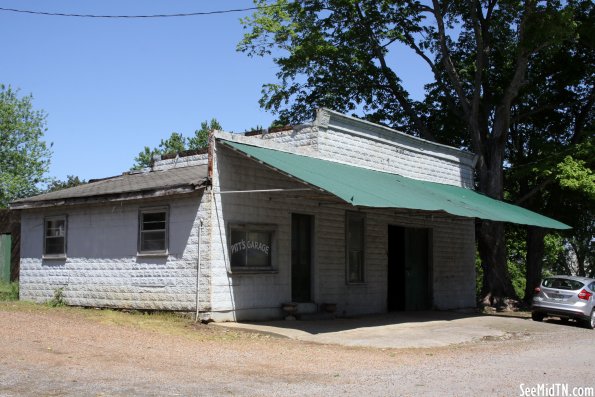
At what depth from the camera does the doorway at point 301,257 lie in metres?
16.3

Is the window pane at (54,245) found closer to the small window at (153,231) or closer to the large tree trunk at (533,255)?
the small window at (153,231)

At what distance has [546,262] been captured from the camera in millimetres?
54219

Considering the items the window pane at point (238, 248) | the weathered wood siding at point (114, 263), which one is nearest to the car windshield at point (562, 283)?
the window pane at point (238, 248)

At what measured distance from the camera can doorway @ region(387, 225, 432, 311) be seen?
20.4m

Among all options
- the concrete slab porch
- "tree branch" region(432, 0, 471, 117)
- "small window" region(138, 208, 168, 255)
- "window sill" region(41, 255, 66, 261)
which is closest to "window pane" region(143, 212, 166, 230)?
"small window" region(138, 208, 168, 255)

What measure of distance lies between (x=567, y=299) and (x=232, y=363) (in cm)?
1185

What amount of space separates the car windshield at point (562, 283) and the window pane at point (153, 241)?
1094 cm

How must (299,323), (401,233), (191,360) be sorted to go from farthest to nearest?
(401,233)
(299,323)
(191,360)

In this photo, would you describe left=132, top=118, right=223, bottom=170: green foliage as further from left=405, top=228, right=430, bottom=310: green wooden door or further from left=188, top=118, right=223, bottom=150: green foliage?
left=405, top=228, right=430, bottom=310: green wooden door

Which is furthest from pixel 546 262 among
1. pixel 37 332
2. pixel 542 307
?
pixel 37 332

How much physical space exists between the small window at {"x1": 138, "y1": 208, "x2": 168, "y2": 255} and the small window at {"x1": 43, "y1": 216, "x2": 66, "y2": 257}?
2.99m

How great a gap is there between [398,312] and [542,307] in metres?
4.03

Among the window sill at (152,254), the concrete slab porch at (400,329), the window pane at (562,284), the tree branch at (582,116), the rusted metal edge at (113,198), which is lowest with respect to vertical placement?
the concrete slab porch at (400,329)

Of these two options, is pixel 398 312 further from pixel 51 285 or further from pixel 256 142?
pixel 51 285
